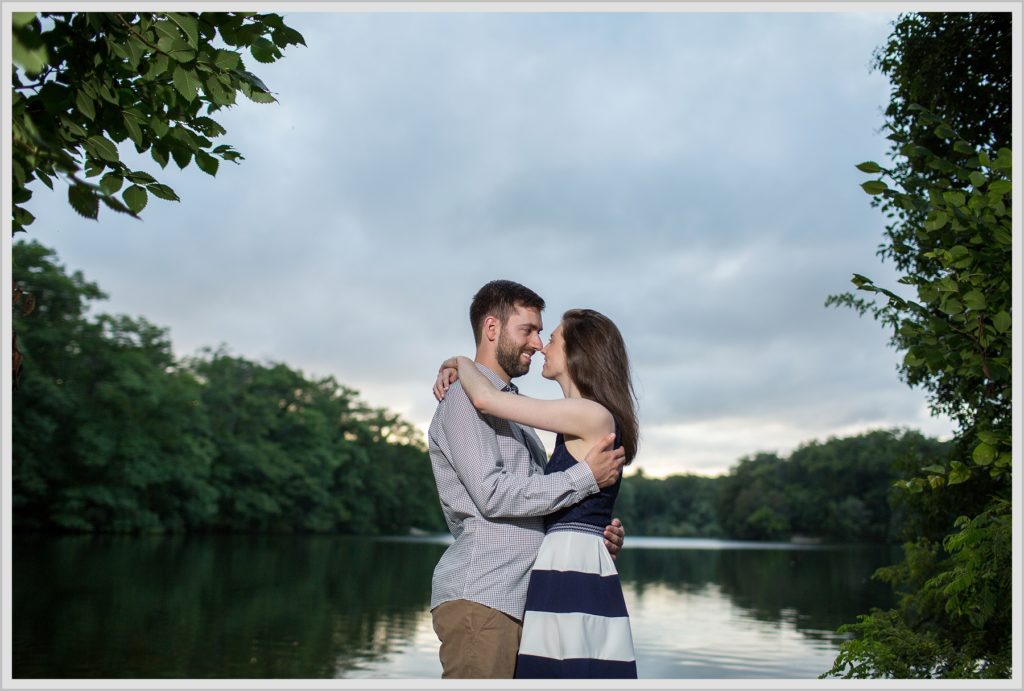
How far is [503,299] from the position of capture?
3738 mm

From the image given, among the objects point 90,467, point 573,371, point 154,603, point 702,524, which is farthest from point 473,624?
point 702,524

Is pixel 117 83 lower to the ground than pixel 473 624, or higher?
higher

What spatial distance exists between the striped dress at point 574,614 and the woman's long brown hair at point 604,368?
29 centimetres

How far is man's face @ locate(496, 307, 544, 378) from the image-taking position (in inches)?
147

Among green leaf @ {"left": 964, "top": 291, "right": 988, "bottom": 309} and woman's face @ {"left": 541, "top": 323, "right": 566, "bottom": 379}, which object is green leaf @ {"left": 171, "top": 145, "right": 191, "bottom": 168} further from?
green leaf @ {"left": 964, "top": 291, "right": 988, "bottom": 309}

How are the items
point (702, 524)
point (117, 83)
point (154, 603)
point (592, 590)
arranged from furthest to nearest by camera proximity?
point (702, 524) → point (154, 603) → point (117, 83) → point (592, 590)

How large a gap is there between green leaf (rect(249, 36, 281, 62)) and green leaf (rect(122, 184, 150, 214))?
26.4 inches

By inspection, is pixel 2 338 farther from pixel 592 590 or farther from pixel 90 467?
pixel 90 467

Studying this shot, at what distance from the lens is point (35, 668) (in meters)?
14.4

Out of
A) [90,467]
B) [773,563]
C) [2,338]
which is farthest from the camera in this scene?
[773,563]

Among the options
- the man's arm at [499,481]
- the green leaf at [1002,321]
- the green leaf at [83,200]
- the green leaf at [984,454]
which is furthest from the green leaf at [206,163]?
the green leaf at [984,454]

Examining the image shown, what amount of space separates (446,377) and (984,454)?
9.41ft

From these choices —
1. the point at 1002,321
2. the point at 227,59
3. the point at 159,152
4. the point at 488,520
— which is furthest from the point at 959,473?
the point at 159,152

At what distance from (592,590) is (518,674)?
14.9 inches
